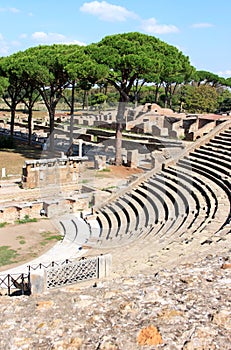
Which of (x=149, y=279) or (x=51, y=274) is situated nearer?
(x=149, y=279)

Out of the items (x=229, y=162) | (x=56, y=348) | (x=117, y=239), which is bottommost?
(x=117, y=239)

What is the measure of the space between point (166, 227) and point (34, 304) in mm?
7101

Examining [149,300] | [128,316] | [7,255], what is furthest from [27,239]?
[128,316]

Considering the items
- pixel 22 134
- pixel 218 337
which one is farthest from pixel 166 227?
pixel 22 134

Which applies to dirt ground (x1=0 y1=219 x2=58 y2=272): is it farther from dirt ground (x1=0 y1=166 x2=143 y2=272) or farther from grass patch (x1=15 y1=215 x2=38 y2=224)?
grass patch (x1=15 y1=215 x2=38 y2=224)

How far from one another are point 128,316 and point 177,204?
8844 millimetres

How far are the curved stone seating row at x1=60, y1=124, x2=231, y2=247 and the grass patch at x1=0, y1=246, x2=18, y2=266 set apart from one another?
7.34 ft

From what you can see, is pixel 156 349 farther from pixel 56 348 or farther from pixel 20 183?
pixel 20 183

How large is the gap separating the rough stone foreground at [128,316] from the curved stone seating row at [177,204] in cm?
409

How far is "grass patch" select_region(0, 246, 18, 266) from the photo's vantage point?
460 inches

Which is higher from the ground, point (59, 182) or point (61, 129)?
point (61, 129)

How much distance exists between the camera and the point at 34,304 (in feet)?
17.4

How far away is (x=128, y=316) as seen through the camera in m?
4.91

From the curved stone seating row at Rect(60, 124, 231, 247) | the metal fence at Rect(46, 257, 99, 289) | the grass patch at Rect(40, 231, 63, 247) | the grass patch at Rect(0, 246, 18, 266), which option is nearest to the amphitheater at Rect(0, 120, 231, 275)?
the curved stone seating row at Rect(60, 124, 231, 247)
